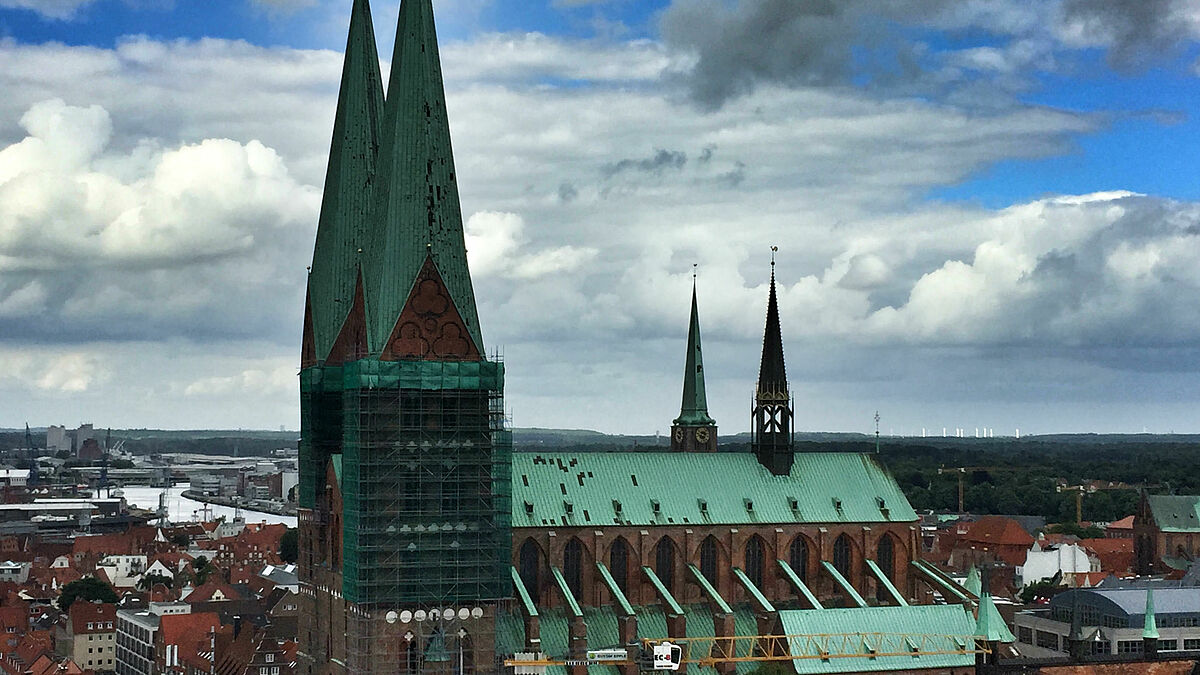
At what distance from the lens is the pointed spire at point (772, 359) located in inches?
3816

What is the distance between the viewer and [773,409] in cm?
9606

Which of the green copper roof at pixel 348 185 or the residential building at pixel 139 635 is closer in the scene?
the green copper roof at pixel 348 185

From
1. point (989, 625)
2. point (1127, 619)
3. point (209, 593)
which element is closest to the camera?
point (989, 625)

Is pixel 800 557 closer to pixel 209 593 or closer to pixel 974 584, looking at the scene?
pixel 974 584

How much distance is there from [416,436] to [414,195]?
37.5 feet

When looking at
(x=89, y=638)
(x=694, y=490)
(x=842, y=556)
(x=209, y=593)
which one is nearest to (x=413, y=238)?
(x=694, y=490)

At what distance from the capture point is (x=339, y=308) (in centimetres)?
8219

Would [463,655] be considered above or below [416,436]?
below

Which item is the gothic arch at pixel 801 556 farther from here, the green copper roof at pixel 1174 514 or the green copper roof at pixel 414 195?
the green copper roof at pixel 1174 514

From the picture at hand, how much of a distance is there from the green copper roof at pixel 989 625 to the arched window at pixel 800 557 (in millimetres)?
9918

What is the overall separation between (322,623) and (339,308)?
1591cm

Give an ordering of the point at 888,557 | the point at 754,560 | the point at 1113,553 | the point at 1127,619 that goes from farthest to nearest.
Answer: the point at 1113,553
the point at 1127,619
the point at 888,557
the point at 754,560

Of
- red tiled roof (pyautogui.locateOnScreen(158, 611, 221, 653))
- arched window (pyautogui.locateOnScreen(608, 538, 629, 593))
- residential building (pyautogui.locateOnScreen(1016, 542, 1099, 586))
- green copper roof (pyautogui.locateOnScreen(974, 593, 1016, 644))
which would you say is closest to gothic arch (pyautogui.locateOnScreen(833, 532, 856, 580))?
green copper roof (pyautogui.locateOnScreen(974, 593, 1016, 644))

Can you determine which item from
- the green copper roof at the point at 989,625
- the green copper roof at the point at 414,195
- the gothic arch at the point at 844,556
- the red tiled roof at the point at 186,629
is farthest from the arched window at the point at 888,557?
the red tiled roof at the point at 186,629
